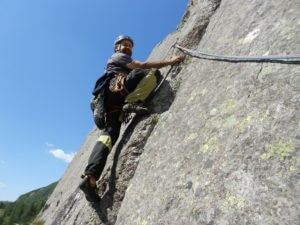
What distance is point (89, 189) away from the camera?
22.9ft

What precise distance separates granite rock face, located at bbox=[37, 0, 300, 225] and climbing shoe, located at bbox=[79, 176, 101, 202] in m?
0.27

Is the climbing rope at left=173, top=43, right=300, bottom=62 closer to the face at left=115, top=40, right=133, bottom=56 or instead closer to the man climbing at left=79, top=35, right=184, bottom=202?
the man climbing at left=79, top=35, right=184, bottom=202

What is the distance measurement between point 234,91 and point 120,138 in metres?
3.73

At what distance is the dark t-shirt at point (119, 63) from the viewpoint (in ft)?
28.0

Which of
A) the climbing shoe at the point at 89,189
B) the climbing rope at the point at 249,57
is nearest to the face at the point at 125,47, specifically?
the climbing rope at the point at 249,57

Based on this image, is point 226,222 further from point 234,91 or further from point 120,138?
point 120,138

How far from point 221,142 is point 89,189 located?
332cm

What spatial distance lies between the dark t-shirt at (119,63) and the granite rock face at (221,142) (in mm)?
1162

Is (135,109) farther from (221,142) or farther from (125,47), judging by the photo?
(221,142)

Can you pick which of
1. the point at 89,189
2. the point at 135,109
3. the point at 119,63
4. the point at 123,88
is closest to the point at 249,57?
the point at 135,109

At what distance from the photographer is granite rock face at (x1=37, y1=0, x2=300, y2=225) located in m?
4.18

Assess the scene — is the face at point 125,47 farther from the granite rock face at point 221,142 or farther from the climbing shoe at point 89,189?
the climbing shoe at point 89,189

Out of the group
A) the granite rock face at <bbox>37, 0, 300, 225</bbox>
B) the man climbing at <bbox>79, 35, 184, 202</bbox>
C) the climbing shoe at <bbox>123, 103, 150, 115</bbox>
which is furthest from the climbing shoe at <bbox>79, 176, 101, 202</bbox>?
the climbing shoe at <bbox>123, 103, 150, 115</bbox>

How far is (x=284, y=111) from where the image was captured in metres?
4.59
